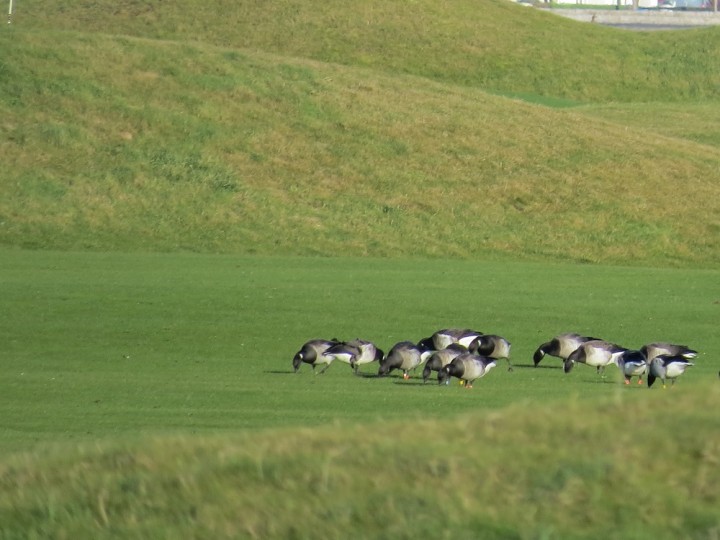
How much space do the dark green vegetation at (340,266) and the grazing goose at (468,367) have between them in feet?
0.62

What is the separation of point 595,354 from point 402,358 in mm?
2298

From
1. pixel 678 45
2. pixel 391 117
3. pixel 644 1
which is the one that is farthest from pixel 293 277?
pixel 644 1

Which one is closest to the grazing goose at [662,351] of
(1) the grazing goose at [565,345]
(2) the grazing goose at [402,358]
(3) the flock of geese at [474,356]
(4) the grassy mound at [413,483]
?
(3) the flock of geese at [474,356]

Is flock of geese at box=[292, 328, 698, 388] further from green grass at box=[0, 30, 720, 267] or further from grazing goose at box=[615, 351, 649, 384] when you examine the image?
green grass at box=[0, 30, 720, 267]

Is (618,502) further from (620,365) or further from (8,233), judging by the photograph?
(8,233)

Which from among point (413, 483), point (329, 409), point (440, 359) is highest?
point (413, 483)

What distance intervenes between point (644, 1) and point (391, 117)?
106100 millimetres

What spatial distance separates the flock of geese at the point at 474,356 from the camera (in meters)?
14.6

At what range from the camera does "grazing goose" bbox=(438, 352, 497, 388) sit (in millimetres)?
14570

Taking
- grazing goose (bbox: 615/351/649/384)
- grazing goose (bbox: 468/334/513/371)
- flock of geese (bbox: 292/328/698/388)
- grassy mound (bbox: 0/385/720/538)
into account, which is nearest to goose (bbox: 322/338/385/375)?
flock of geese (bbox: 292/328/698/388)

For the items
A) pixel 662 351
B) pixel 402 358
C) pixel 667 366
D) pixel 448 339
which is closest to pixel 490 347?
pixel 448 339

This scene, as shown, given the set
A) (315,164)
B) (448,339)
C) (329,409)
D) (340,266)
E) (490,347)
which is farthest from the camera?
(315,164)

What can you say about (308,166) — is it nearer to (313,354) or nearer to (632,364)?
(313,354)

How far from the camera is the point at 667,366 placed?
14.2m
